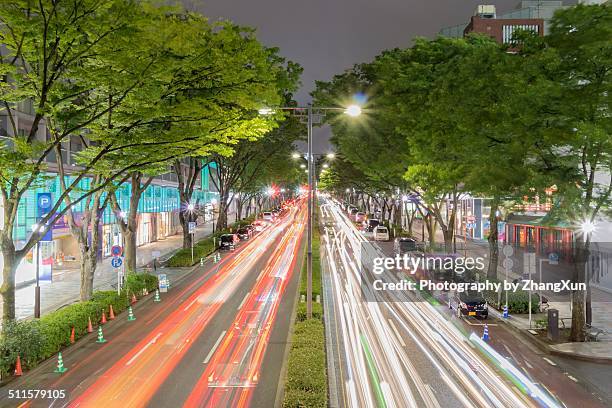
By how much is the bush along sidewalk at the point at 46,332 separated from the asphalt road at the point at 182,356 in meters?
0.42

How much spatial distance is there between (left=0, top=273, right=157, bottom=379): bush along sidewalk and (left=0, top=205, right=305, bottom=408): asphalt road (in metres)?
0.42

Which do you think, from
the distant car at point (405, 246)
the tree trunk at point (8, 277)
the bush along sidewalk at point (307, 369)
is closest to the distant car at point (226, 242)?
the distant car at point (405, 246)

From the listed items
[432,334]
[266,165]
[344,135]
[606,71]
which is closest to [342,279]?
[344,135]

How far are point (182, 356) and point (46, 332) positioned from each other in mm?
4628

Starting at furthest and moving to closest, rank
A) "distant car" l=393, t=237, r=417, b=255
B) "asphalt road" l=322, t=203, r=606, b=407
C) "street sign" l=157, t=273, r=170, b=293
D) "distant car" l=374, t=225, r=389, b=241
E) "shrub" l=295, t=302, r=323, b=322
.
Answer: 1. "distant car" l=374, t=225, r=389, b=241
2. "distant car" l=393, t=237, r=417, b=255
3. "street sign" l=157, t=273, r=170, b=293
4. "shrub" l=295, t=302, r=323, b=322
5. "asphalt road" l=322, t=203, r=606, b=407

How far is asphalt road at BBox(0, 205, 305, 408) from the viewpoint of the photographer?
13.4 metres

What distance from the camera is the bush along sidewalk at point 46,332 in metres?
15.4

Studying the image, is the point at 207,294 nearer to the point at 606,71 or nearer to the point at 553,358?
the point at 553,358

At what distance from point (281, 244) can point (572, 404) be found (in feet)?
140

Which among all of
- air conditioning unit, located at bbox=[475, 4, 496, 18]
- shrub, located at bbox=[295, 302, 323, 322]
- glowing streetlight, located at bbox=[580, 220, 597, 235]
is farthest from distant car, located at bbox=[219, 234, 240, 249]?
air conditioning unit, located at bbox=[475, 4, 496, 18]

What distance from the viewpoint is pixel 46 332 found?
56.1 feet

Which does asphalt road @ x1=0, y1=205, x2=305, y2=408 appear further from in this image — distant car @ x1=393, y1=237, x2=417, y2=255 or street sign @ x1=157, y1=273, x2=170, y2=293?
distant car @ x1=393, y1=237, x2=417, y2=255

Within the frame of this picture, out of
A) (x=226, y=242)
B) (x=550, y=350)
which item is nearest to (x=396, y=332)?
(x=550, y=350)

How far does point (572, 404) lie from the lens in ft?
42.9
